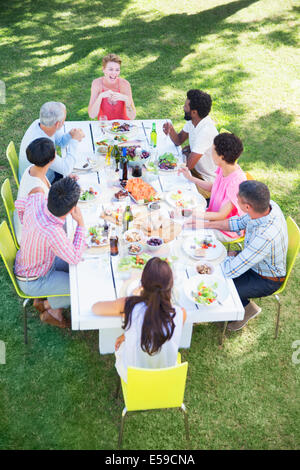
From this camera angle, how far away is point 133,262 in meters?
3.52

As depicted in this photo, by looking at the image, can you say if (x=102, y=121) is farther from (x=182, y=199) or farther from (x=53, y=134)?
(x=182, y=199)

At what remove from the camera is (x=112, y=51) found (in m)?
9.17

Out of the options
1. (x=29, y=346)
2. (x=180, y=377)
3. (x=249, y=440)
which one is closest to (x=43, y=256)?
(x=29, y=346)

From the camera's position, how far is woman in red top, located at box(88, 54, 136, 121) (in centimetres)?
544

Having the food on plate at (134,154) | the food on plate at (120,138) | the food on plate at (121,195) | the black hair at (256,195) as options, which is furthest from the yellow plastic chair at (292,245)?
the food on plate at (120,138)

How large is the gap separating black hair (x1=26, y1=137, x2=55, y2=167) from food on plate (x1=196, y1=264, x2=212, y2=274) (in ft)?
5.36

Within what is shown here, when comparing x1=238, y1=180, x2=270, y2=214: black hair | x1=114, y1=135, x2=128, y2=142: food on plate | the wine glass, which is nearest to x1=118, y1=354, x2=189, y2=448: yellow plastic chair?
x1=238, y1=180, x2=270, y2=214: black hair

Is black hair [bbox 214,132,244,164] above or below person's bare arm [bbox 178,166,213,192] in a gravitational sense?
above

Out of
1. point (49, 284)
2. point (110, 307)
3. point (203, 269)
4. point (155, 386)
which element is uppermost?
point (110, 307)

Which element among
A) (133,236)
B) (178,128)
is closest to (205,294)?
(133,236)

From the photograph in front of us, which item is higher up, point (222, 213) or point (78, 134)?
point (78, 134)

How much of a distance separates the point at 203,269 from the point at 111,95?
282 centimetres

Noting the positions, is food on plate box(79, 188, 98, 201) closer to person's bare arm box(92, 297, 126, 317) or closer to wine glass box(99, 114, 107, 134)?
person's bare arm box(92, 297, 126, 317)

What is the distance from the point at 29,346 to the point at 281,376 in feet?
7.38
